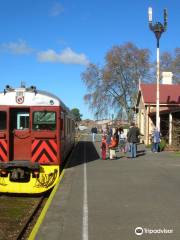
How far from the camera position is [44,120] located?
45.3 feet

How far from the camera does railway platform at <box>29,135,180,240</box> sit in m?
7.56

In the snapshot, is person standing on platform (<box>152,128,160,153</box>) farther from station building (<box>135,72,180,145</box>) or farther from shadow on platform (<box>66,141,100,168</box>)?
station building (<box>135,72,180,145</box>)

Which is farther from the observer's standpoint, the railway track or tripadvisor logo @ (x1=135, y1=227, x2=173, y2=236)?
the railway track

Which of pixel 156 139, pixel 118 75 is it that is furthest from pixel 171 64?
pixel 156 139

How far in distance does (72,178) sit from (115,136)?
7.36 meters

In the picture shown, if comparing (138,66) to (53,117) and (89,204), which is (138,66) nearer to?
(53,117)

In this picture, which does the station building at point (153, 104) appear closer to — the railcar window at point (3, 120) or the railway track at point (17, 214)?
the railcar window at point (3, 120)

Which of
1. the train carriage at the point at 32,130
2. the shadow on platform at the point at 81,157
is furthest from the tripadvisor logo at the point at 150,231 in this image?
the shadow on platform at the point at 81,157

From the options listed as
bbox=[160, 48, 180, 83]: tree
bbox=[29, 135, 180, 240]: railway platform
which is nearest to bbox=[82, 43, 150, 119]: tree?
bbox=[160, 48, 180, 83]: tree

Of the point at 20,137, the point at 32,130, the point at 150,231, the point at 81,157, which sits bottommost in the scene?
the point at 150,231

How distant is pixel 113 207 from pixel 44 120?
4.86 meters

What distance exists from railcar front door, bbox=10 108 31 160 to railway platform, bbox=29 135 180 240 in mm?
1430

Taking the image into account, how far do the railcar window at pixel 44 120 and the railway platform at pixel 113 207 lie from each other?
5.37ft

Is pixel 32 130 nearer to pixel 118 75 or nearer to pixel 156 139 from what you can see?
pixel 156 139
